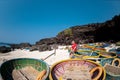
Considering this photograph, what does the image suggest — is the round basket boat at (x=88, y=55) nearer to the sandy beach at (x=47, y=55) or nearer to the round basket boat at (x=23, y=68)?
the sandy beach at (x=47, y=55)

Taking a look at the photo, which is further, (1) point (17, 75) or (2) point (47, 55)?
(2) point (47, 55)

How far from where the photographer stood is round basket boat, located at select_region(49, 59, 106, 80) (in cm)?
602

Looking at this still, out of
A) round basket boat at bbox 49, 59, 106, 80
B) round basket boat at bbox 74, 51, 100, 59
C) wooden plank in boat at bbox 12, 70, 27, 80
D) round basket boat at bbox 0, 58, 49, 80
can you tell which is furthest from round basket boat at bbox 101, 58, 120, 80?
wooden plank in boat at bbox 12, 70, 27, 80

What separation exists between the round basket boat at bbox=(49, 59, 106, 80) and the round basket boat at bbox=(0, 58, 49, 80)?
0.54 metres

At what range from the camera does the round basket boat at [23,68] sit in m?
6.87

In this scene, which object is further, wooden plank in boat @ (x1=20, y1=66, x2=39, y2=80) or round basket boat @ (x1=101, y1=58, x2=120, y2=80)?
wooden plank in boat @ (x1=20, y1=66, x2=39, y2=80)

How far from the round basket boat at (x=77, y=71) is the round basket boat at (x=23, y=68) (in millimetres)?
535

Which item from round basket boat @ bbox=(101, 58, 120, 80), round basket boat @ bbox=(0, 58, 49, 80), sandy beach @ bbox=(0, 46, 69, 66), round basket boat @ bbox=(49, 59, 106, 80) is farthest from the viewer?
sandy beach @ bbox=(0, 46, 69, 66)

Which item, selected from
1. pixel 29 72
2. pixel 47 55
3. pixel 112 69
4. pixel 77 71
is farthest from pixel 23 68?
pixel 47 55

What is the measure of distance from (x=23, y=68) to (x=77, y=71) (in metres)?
2.11

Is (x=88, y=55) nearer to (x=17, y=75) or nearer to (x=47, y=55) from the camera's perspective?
(x=17, y=75)

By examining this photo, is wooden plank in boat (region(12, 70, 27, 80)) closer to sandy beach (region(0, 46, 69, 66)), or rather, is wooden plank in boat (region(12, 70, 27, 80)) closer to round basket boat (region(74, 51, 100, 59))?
round basket boat (region(74, 51, 100, 59))

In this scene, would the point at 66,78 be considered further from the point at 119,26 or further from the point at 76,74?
the point at 119,26

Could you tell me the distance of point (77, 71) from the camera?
252 inches
